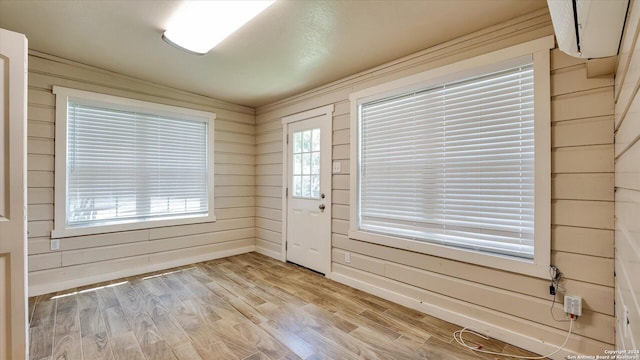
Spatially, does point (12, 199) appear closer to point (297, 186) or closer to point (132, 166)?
point (132, 166)

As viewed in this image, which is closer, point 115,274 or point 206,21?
point 206,21

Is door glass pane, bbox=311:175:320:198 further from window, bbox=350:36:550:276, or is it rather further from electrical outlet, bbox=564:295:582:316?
electrical outlet, bbox=564:295:582:316

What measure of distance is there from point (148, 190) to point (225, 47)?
217cm

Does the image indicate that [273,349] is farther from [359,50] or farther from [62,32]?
[62,32]

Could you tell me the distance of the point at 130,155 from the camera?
11.1 feet

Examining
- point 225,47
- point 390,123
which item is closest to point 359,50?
point 390,123

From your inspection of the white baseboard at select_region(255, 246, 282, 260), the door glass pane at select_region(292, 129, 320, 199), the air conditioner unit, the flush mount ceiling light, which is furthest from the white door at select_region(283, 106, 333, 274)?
the air conditioner unit

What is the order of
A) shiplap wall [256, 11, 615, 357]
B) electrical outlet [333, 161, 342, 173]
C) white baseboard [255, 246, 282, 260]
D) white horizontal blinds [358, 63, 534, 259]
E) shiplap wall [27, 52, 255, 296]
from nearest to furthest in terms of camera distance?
shiplap wall [256, 11, 615, 357] < white horizontal blinds [358, 63, 534, 259] < shiplap wall [27, 52, 255, 296] < electrical outlet [333, 161, 342, 173] < white baseboard [255, 246, 282, 260]

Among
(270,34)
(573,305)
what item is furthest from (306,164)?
(573,305)

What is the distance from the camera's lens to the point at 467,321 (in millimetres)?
2209

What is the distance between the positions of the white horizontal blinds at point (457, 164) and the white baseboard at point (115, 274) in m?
2.40

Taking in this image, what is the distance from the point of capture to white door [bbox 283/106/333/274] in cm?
338

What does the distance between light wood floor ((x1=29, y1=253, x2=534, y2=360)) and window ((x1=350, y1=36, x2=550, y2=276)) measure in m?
0.68

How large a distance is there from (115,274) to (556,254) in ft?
14.1
